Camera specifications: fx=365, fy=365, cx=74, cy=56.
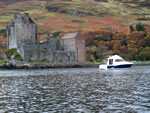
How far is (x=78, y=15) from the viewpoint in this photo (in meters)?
176

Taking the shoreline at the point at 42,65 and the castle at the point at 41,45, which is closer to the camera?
the shoreline at the point at 42,65

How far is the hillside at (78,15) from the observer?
15794 cm

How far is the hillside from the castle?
189 ft

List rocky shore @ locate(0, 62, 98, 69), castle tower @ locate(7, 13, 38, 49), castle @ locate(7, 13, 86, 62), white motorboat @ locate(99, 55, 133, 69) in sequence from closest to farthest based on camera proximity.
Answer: white motorboat @ locate(99, 55, 133, 69), rocky shore @ locate(0, 62, 98, 69), castle @ locate(7, 13, 86, 62), castle tower @ locate(7, 13, 38, 49)

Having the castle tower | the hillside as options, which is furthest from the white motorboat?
the hillside

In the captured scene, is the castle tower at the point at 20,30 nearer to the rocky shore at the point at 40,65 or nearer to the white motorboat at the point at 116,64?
the rocky shore at the point at 40,65

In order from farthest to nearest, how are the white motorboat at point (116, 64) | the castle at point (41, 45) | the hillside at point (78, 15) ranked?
the hillside at point (78, 15) < the castle at point (41, 45) < the white motorboat at point (116, 64)

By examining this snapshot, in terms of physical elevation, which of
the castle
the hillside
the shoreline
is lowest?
the shoreline

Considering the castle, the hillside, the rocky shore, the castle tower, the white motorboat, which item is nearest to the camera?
the white motorboat

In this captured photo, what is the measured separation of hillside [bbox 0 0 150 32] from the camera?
15794 centimetres

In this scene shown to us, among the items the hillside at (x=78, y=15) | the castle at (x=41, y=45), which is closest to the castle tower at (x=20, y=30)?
the castle at (x=41, y=45)

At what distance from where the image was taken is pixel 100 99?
23.9 metres

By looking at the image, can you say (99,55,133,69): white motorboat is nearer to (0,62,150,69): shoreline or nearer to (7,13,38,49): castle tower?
(0,62,150,69): shoreline

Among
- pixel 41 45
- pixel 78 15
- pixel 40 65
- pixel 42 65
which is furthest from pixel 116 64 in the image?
pixel 78 15
